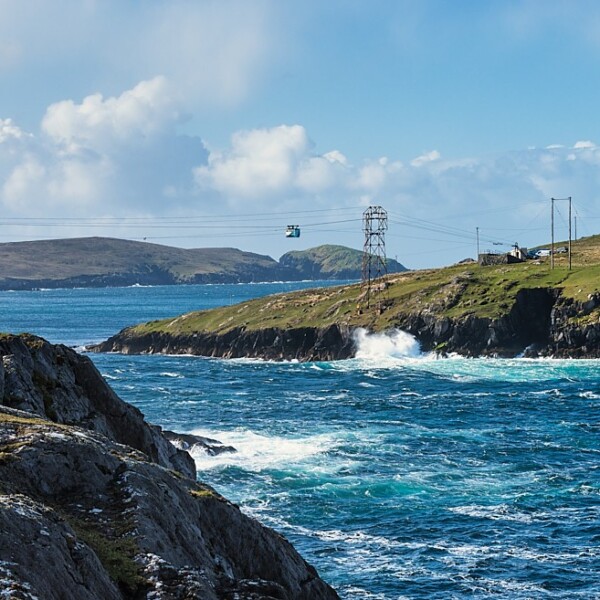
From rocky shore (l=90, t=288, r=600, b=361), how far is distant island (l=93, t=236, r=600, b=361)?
16 centimetres

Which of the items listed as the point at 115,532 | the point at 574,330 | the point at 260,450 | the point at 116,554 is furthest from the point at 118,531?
the point at 574,330

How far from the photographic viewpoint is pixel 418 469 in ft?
224

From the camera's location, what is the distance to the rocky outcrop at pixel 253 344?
159 metres

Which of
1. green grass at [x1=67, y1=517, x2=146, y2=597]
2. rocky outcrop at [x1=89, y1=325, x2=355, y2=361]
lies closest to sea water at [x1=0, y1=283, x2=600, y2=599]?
green grass at [x1=67, y1=517, x2=146, y2=597]

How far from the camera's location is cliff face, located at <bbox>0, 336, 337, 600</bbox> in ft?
Result: 75.2

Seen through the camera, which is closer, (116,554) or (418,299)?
(116,554)

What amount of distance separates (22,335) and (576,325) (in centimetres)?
10882

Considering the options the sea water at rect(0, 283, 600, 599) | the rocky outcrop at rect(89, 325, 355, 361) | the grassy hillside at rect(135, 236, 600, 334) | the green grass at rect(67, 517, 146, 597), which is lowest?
the sea water at rect(0, 283, 600, 599)

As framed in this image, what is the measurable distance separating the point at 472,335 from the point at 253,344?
39282 millimetres

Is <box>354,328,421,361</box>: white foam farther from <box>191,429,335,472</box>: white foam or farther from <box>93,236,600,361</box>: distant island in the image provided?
<box>191,429,335,472</box>: white foam

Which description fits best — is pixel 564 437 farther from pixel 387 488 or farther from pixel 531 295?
pixel 531 295

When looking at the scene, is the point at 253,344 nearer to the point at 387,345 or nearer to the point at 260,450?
the point at 387,345

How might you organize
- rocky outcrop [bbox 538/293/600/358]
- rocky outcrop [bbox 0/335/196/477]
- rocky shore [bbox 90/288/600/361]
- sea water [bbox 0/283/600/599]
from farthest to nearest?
1. rocky shore [bbox 90/288/600/361]
2. rocky outcrop [bbox 538/293/600/358]
3. sea water [bbox 0/283/600/599]
4. rocky outcrop [bbox 0/335/196/477]

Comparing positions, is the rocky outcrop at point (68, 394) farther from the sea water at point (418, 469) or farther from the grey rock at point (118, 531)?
the sea water at point (418, 469)
